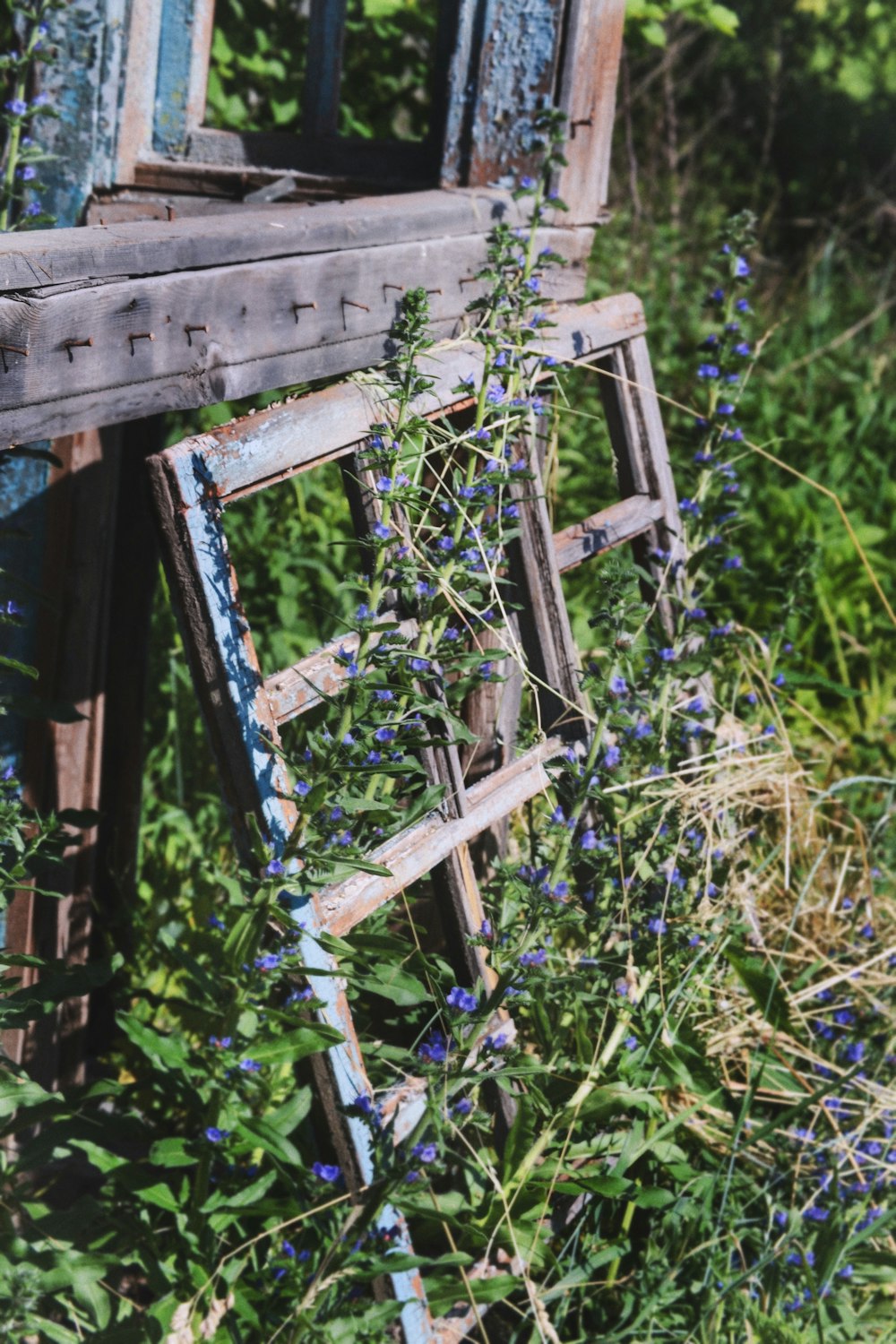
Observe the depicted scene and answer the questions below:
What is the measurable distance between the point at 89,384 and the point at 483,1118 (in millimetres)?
1136

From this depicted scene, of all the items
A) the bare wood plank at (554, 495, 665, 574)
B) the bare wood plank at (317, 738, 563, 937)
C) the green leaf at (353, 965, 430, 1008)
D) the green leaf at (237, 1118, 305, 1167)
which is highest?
the bare wood plank at (554, 495, 665, 574)

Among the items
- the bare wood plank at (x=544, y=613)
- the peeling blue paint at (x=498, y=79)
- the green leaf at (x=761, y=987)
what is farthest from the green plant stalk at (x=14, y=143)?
the green leaf at (x=761, y=987)

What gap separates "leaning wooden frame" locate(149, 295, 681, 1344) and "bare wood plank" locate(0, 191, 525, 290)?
0.22 metres

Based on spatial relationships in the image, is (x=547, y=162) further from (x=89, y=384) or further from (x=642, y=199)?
(x=642, y=199)

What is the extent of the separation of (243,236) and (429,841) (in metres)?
0.96

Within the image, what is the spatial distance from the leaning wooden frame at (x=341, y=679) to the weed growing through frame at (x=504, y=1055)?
44 mm

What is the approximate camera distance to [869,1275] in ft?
7.38

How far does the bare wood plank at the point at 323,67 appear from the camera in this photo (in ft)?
8.75

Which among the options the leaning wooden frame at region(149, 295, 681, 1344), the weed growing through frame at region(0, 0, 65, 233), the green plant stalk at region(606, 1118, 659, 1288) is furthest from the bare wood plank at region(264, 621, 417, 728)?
the green plant stalk at region(606, 1118, 659, 1288)

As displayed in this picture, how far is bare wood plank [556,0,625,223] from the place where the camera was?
2428 mm

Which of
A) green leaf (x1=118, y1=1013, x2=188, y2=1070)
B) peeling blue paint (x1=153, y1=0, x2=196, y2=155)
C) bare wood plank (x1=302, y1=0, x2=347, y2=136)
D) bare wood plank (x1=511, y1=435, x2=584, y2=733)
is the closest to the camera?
green leaf (x1=118, y1=1013, x2=188, y2=1070)

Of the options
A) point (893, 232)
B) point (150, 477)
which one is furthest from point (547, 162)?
point (893, 232)

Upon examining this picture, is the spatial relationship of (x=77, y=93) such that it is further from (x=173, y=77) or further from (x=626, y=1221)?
(x=626, y=1221)

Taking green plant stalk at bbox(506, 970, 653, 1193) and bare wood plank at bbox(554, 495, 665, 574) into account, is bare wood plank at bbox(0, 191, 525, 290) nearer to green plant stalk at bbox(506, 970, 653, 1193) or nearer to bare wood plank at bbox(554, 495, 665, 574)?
bare wood plank at bbox(554, 495, 665, 574)
